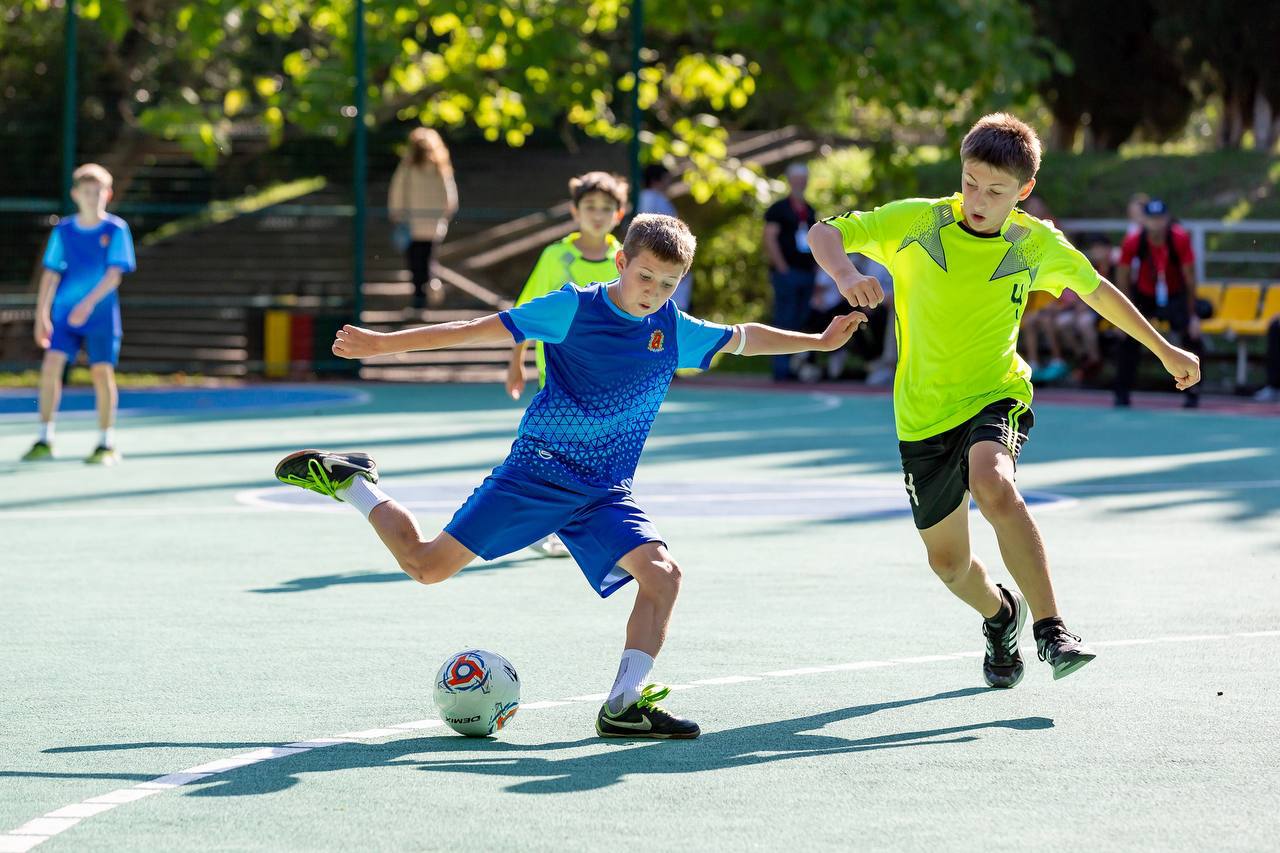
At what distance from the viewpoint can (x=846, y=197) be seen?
26.4m

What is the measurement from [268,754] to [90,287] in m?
8.23

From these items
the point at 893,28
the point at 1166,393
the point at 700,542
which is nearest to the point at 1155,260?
the point at 1166,393

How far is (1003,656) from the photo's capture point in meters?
6.20

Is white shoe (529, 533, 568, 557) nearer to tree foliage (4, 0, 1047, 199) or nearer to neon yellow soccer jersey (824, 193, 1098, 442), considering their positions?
neon yellow soccer jersey (824, 193, 1098, 442)

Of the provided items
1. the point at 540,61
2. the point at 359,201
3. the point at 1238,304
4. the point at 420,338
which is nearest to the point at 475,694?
the point at 420,338

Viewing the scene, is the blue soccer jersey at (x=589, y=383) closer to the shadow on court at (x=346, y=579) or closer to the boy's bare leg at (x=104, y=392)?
the shadow on court at (x=346, y=579)

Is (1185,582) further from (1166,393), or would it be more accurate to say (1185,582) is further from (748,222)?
(748,222)

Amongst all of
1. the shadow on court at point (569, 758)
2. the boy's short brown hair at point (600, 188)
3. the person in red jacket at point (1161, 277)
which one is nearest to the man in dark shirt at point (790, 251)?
the person in red jacket at point (1161, 277)

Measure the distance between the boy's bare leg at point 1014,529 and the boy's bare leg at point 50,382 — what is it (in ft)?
27.3

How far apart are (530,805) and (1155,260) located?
1367 centimetres

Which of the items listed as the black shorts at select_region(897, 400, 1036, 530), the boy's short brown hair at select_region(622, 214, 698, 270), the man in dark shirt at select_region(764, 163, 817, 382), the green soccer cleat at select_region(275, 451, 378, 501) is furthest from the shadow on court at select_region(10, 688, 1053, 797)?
the man in dark shirt at select_region(764, 163, 817, 382)

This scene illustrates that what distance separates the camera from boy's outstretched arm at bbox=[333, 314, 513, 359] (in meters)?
5.54

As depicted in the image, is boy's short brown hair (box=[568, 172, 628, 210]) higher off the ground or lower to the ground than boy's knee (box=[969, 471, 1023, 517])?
higher

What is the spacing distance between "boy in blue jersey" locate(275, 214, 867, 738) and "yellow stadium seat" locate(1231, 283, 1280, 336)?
13498 millimetres
